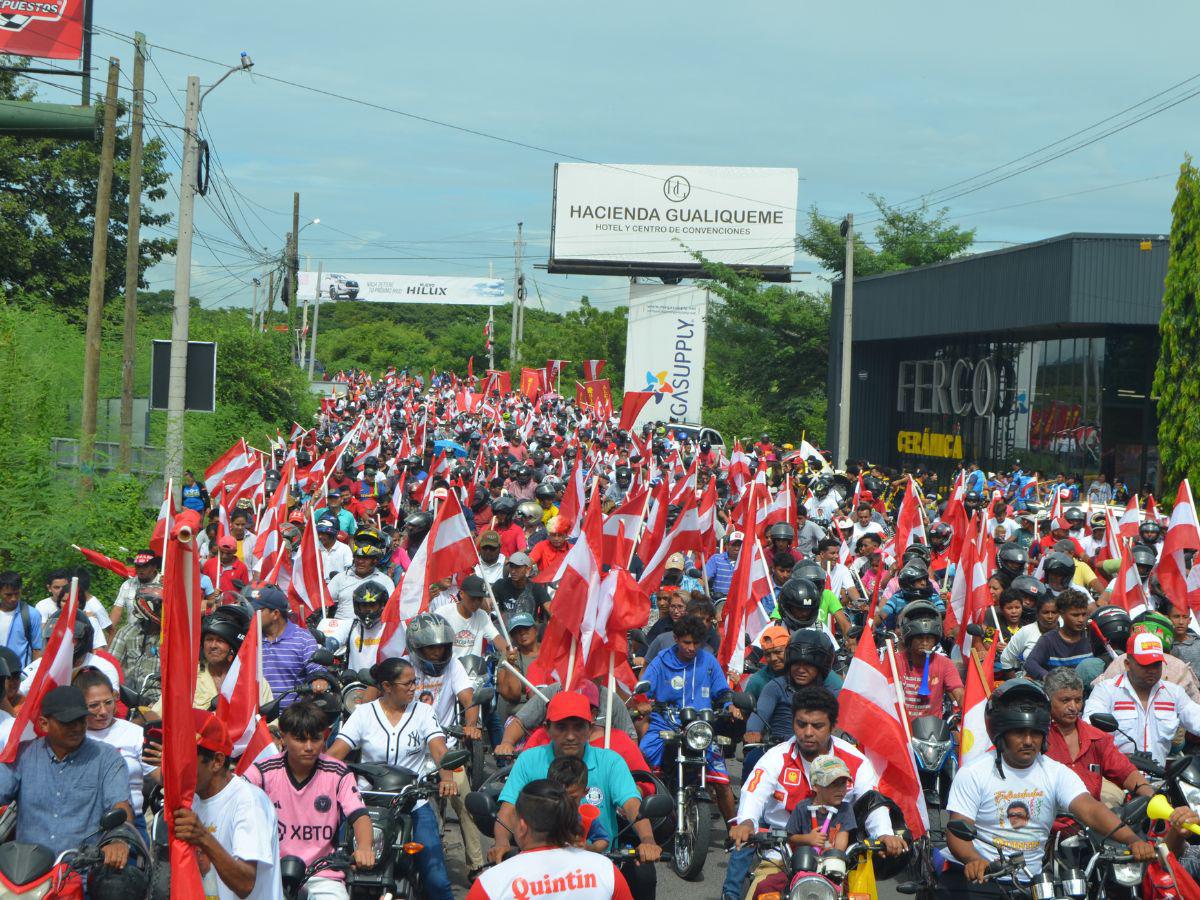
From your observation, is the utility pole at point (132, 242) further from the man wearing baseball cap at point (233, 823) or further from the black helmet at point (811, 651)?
the man wearing baseball cap at point (233, 823)

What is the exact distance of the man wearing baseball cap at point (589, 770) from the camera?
6.65m

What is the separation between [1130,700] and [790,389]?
4991cm

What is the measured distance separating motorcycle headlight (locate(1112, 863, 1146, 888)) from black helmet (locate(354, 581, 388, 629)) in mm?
6150

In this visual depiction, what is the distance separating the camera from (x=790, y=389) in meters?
58.0

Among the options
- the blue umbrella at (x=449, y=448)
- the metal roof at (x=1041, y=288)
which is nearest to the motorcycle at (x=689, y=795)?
the blue umbrella at (x=449, y=448)

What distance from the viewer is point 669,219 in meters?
76.0

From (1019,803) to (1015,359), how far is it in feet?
115

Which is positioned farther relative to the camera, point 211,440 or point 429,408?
point 429,408

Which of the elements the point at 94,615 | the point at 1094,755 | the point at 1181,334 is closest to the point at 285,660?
the point at 94,615

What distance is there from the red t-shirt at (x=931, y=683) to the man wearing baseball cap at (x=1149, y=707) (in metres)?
1.27

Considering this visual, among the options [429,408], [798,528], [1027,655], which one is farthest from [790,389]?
[1027,655]

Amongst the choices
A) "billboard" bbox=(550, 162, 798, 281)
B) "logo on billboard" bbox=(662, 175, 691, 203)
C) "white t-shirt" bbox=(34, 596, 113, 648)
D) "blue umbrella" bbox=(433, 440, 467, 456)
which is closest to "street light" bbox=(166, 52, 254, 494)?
"blue umbrella" bbox=(433, 440, 467, 456)

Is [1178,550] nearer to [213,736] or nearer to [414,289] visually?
[213,736]

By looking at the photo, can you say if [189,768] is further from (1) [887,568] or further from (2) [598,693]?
(1) [887,568]
